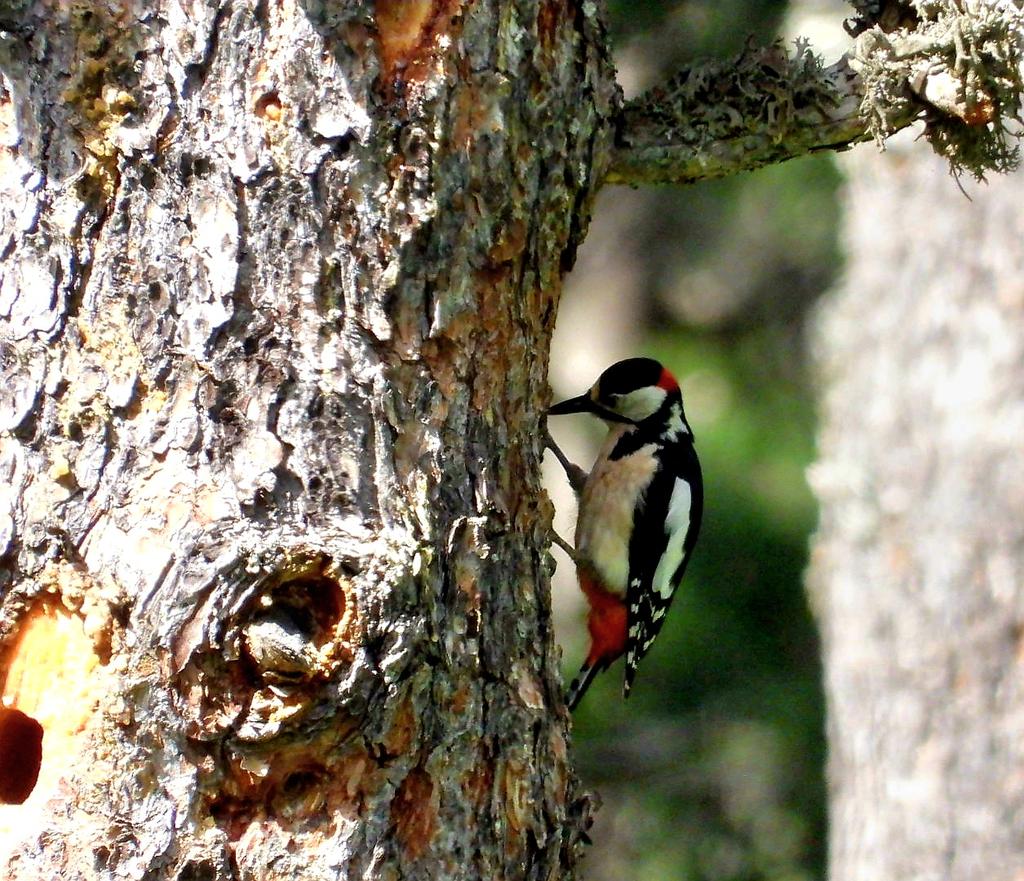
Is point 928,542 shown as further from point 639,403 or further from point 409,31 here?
point 409,31

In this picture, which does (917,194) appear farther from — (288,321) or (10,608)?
(10,608)

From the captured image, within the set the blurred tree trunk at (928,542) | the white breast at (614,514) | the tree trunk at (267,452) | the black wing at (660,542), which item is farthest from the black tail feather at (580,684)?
the tree trunk at (267,452)

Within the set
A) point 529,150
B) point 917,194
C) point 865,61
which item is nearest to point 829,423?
point 917,194

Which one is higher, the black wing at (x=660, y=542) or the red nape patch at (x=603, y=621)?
the black wing at (x=660, y=542)

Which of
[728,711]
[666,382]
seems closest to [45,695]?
[666,382]

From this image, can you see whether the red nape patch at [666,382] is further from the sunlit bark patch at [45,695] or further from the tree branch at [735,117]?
the sunlit bark patch at [45,695]

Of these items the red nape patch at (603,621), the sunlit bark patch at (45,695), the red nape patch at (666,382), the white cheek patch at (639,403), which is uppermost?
the red nape patch at (666,382)

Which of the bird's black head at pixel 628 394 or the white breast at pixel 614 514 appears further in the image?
the bird's black head at pixel 628 394

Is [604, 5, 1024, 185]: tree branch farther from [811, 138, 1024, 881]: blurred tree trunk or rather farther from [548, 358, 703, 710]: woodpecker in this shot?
[811, 138, 1024, 881]: blurred tree trunk
